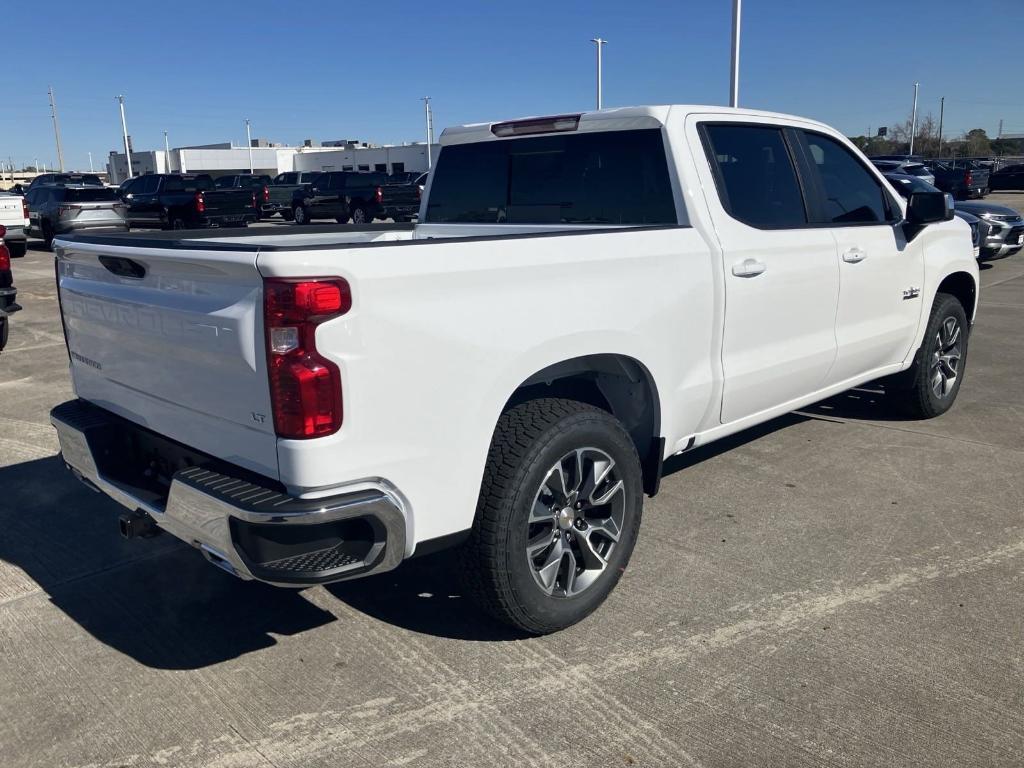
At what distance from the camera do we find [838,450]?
5.61 meters

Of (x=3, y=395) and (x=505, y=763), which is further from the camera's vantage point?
(x=3, y=395)

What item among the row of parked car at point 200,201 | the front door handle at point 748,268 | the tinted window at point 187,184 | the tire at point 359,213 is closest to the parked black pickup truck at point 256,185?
the row of parked car at point 200,201

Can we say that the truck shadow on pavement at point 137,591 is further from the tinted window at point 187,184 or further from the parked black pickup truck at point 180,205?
the tinted window at point 187,184

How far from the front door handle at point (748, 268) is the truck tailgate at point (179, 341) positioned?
2.23 metres

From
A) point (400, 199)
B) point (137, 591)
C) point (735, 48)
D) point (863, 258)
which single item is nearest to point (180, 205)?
point (400, 199)

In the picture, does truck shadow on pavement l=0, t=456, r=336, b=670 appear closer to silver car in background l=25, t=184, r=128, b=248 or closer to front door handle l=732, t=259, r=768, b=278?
front door handle l=732, t=259, r=768, b=278

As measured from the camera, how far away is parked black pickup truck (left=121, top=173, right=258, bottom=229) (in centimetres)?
2386

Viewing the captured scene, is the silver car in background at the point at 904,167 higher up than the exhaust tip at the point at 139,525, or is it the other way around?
the silver car in background at the point at 904,167

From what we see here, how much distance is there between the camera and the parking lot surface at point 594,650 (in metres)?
2.82

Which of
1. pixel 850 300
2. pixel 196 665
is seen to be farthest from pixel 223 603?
pixel 850 300

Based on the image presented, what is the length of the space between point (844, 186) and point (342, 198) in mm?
25565

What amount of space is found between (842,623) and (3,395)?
6599mm

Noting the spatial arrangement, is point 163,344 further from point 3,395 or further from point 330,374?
point 3,395

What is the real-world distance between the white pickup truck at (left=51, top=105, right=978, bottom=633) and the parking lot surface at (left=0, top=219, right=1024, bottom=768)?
37 centimetres
